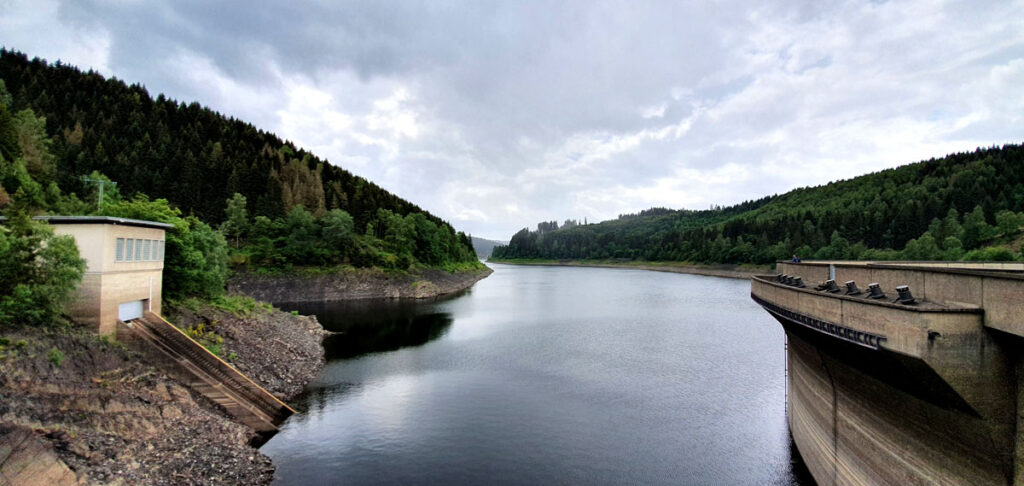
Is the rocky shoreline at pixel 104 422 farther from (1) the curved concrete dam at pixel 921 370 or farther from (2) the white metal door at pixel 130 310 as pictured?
(1) the curved concrete dam at pixel 921 370

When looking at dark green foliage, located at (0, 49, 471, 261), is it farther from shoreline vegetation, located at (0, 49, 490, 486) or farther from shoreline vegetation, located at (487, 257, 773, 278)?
shoreline vegetation, located at (487, 257, 773, 278)

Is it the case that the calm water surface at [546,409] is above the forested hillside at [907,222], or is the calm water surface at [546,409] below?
below

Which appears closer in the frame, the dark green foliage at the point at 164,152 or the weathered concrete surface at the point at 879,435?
the weathered concrete surface at the point at 879,435

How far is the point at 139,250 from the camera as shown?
22219mm

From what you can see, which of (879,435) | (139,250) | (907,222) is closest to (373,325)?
(139,250)

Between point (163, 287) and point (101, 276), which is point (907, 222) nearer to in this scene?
point (163, 287)

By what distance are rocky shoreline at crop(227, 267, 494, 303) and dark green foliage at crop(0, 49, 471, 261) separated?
1685 cm

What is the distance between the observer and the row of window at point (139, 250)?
821 inches

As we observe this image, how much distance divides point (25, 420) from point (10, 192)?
34.4 m

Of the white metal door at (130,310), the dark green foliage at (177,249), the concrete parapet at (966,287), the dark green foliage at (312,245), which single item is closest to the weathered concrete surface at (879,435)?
the concrete parapet at (966,287)

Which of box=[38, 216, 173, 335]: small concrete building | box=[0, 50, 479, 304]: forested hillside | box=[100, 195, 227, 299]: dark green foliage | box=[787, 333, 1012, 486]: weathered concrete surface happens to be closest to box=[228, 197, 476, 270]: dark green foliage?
box=[0, 50, 479, 304]: forested hillside

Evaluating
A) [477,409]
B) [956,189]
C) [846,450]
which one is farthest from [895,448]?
[956,189]

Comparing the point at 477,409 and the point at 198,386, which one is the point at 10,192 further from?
the point at 477,409

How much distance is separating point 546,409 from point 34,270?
22.9 meters
